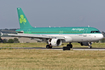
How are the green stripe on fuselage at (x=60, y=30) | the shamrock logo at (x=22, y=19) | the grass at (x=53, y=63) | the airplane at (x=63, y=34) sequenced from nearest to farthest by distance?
the grass at (x=53, y=63), the airplane at (x=63, y=34), the green stripe on fuselage at (x=60, y=30), the shamrock logo at (x=22, y=19)

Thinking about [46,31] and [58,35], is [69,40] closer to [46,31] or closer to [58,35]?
[58,35]

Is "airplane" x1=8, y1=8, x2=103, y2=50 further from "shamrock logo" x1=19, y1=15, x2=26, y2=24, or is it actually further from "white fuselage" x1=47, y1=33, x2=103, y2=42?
"shamrock logo" x1=19, y1=15, x2=26, y2=24

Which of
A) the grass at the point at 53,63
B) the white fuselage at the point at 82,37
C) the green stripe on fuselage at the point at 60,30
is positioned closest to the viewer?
the grass at the point at 53,63

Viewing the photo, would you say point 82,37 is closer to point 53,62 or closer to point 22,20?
point 22,20

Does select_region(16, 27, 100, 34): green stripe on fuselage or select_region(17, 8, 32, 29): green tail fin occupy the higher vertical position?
select_region(17, 8, 32, 29): green tail fin

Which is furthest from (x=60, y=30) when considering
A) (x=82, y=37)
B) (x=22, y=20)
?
(x=22, y=20)

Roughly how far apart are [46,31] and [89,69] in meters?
35.2

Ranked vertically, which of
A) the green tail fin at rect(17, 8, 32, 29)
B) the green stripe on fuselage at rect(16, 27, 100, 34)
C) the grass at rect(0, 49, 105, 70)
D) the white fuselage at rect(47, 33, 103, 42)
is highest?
the green tail fin at rect(17, 8, 32, 29)

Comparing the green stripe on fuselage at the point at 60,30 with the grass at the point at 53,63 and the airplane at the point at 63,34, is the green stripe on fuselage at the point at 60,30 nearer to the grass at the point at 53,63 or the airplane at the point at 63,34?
the airplane at the point at 63,34

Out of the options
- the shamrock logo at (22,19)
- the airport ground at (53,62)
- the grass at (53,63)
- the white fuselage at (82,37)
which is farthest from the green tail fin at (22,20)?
the grass at (53,63)

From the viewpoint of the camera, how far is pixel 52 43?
50.0 m

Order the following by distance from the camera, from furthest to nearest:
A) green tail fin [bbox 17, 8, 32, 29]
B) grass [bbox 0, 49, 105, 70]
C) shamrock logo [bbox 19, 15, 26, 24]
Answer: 1. shamrock logo [bbox 19, 15, 26, 24]
2. green tail fin [bbox 17, 8, 32, 29]
3. grass [bbox 0, 49, 105, 70]

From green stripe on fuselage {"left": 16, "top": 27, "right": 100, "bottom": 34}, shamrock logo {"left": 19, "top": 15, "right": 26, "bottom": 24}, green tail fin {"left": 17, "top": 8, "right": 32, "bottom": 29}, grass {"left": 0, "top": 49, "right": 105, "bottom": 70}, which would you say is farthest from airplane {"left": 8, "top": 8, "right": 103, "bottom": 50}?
grass {"left": 0, "top": 49, "right": 105, "bottom": 70}

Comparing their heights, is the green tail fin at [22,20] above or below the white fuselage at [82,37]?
above
